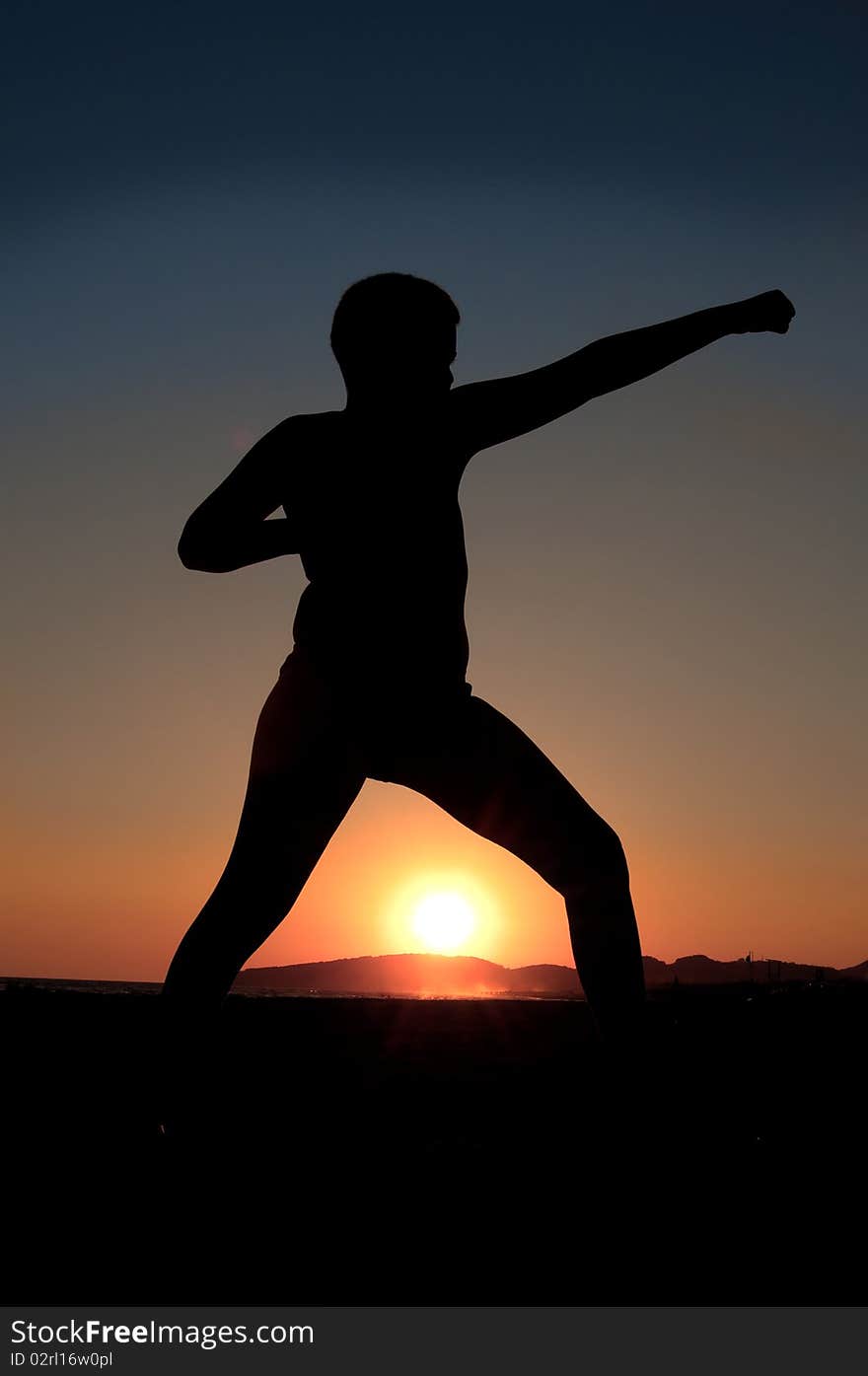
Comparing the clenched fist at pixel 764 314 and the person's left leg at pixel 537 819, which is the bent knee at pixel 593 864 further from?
the clenched fist at pixel 764 314

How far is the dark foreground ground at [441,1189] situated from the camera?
105 inches

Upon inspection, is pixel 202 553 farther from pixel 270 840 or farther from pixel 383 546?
pixel 270 840

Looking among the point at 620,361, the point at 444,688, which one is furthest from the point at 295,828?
the point at 620,361

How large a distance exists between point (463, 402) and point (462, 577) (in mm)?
428

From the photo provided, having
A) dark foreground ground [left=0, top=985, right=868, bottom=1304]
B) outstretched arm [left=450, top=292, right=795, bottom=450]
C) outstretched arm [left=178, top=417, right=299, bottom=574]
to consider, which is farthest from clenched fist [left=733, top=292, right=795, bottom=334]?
dark foreground ground [left=0, top=985, right=868, bottom=1304]

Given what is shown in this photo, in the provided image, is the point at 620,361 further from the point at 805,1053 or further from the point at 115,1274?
the point at 805,1053

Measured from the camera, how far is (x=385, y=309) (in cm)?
316

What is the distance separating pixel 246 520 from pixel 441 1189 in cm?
184

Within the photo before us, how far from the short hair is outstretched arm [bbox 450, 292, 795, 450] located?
20 cm

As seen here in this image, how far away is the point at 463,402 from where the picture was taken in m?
3.15

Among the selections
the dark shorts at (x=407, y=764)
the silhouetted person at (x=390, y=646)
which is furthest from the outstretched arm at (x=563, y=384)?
the dark shorts at (x=407, y=764)

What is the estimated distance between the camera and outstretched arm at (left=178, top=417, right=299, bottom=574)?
312 cm

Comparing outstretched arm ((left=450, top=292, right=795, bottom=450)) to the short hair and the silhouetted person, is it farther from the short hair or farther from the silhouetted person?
the short hair

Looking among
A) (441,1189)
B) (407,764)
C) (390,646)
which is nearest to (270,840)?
(407,764)
